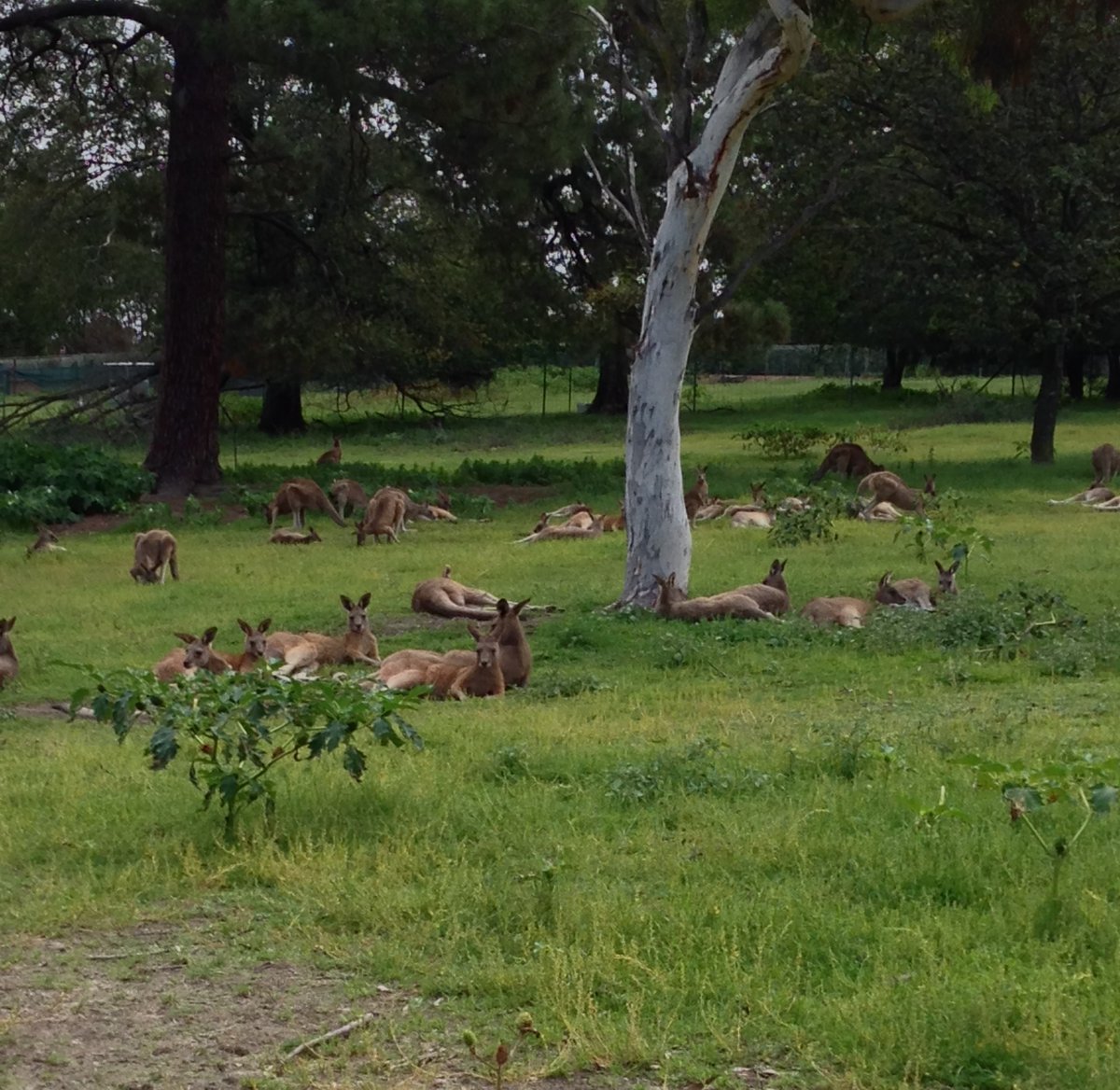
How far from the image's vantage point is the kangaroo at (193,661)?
38.2 ft

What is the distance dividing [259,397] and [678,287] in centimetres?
4433

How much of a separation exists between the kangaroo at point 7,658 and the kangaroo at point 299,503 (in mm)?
10220

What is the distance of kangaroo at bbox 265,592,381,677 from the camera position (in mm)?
12586

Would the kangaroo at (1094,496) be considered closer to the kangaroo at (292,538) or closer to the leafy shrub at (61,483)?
the kangaroo at (292,538)

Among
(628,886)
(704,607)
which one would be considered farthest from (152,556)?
(628,886)

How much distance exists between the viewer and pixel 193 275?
82.8 ft

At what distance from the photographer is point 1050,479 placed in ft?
90.8

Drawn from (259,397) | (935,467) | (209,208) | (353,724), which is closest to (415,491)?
(209,208)

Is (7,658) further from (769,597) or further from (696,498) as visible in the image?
(696,498)

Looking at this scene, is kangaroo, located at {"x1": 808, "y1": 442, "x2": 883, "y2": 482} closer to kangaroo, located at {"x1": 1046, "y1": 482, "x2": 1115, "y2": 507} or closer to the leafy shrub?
kangaroo, located at {"x1": 1046, "y1": 482, "x2": 1115, "y2": 507}

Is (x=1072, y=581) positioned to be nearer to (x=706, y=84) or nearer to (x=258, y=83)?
(x=706, y=84)

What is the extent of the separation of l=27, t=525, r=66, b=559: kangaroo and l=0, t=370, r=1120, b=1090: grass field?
8022 millimetres

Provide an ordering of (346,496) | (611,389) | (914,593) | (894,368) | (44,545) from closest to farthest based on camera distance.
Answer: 1. (914,593)
2. (44,545)
3. (346,496)
4. (611,389)
5. (894,368)

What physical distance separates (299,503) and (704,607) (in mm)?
9936
